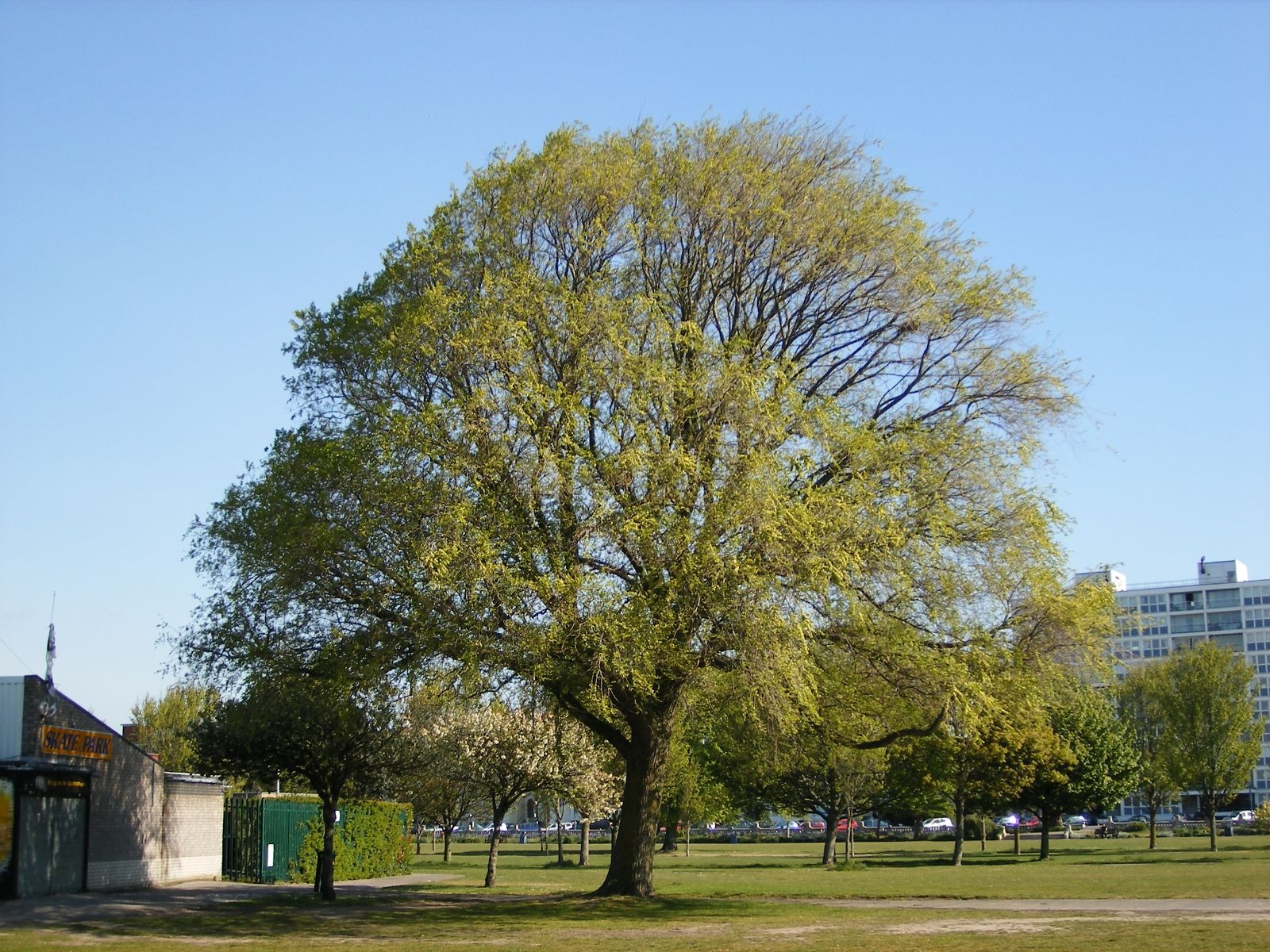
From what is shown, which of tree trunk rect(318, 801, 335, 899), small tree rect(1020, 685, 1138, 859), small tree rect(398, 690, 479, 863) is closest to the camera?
tree trunk rect(318, 801, 335, 899)

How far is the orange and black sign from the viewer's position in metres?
28.2

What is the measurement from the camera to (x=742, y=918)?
79.3ft

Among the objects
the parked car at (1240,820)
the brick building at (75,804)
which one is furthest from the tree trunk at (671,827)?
the parked car at (1240,820)

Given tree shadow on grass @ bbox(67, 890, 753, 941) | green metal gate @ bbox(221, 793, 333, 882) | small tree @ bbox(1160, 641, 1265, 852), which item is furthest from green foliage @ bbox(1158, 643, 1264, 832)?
green metal gate @ bbox(221, 793, 333, 882)

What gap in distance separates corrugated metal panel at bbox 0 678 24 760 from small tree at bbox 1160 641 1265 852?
58.2m

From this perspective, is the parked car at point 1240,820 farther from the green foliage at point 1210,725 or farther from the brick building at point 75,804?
the brick building at point 75,804

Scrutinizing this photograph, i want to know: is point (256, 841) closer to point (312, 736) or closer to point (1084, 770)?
point (312, 736)

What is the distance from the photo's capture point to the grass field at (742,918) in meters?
18.8

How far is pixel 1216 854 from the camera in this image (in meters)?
54.8

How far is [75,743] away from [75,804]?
60.6 inches

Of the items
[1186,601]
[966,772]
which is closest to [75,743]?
[966,772]

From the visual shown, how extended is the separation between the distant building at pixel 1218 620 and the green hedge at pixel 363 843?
113 meters

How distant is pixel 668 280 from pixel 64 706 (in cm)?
1807

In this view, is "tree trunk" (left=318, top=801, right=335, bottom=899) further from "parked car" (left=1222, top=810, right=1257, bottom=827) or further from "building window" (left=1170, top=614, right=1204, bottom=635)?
"building window" (left=1170, top=614, right=1204, bottom=635)
